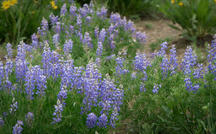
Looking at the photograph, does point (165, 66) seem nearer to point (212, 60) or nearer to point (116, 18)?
point (212, 60)

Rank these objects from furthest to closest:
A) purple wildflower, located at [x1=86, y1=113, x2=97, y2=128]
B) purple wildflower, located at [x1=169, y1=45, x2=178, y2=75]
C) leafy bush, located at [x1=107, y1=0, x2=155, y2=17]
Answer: leafy bush, located at [x1=107, y1=0, x2=155, y2=17] < purple wildflower, located at [x1=169, y1=45, x2=178, y2=75] < purple wildflower, located at [x1=86, y1=113, x2=97, y2=128]

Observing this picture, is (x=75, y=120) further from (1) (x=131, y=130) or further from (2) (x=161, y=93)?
(2) (x=161, y=93)

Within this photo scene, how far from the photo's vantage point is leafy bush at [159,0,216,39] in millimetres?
4965

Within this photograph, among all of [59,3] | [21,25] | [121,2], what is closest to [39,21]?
[21,25]

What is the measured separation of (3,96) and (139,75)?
1279mm

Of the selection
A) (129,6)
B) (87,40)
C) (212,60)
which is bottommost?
(212,60)

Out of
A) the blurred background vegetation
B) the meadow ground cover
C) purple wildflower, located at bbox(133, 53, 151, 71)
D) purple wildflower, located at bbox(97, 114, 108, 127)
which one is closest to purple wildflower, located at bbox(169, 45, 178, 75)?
the meadow ground cover

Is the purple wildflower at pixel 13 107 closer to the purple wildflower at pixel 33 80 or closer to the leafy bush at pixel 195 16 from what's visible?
the purple wildflower at pixel 33 80

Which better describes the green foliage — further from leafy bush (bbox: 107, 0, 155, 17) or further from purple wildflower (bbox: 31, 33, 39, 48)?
leafy bush (bbox: 107, 0, 155, 17)

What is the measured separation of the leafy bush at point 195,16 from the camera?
4.96 metres

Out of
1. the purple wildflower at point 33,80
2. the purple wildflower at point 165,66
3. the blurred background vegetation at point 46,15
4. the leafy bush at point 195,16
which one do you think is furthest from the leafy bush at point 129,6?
the purple wildflower at point 33,80

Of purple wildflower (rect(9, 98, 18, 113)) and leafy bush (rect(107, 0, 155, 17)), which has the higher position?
leafy bush (rect(107, 0, 155, 17))

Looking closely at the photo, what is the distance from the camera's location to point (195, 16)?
194 inches

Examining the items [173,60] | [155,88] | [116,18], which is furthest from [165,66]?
[116,18]
